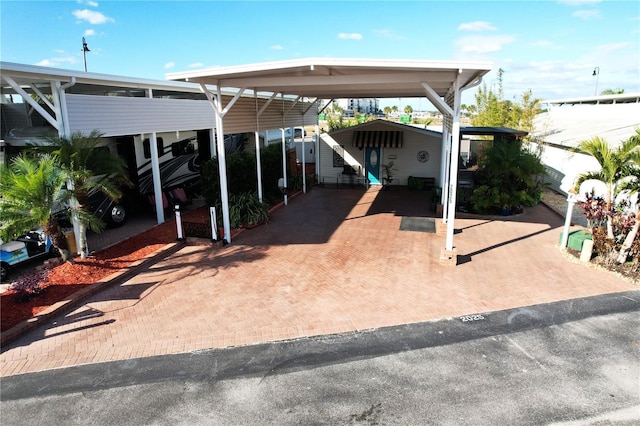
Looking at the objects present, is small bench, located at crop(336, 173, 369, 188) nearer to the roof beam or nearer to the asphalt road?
the roof beam

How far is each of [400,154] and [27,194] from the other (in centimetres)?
1551

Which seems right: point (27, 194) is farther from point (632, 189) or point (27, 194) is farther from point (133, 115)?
point (632, 189)

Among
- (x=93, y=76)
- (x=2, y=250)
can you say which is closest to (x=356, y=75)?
(x=93, y=76)

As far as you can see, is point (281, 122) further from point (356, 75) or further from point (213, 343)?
point (213, 343)

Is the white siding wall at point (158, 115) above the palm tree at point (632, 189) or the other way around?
above

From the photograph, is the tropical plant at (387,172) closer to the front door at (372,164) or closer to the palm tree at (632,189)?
the front door at (372,164)

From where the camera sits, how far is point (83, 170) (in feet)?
28.2

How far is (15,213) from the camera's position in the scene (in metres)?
7.58

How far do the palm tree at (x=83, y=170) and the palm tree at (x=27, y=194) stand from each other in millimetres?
331

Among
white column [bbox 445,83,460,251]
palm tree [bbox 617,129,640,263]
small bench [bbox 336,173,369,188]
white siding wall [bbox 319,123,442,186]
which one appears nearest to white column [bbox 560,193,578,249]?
palm tree [bbox 617,129,640,263]

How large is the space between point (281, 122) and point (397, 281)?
9.34m

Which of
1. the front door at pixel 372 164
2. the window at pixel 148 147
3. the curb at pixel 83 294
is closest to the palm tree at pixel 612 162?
the curb at pixel 83 294

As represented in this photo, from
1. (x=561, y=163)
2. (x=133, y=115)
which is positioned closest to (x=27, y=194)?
(x=133, y=115)

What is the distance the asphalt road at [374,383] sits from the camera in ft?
15.9
